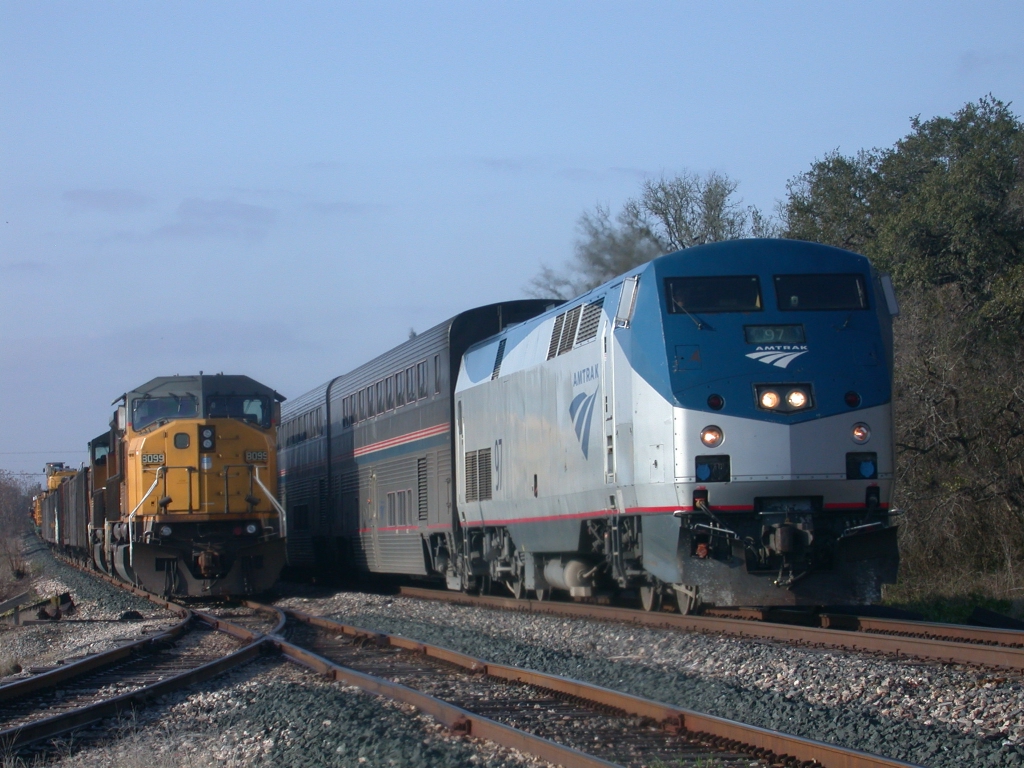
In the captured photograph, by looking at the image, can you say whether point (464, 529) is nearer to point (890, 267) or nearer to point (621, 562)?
point (621, 562)

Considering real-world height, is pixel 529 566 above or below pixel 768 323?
below

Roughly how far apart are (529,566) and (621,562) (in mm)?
3181

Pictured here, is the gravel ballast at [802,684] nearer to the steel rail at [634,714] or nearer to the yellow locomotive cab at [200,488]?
the steel rail at [634,714]

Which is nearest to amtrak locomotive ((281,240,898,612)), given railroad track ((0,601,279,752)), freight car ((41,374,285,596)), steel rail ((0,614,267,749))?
railroad track ((0,601,279,752))

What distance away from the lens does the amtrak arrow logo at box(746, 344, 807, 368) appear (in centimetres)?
1031

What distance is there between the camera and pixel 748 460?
10.1 metres

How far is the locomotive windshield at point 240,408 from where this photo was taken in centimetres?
2042

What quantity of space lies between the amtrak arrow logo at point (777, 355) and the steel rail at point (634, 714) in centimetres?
372

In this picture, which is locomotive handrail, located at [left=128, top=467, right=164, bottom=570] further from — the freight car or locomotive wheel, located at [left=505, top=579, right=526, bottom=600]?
locomotive wheel, located at [left=505, top=579, right=526, bottom=600]

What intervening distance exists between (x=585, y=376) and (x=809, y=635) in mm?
3700

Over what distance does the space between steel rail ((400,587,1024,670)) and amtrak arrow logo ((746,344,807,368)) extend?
242 centimetres

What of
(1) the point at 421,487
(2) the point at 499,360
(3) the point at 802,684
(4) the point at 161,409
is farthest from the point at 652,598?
(4) the point at 161,409

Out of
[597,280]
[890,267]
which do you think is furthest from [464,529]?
[597,280]

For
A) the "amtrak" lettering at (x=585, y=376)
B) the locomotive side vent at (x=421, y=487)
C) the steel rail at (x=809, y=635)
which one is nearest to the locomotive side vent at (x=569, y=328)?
the "amtrak" lettering at (x=585, y=376)
